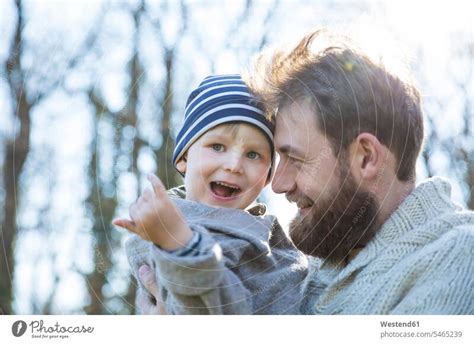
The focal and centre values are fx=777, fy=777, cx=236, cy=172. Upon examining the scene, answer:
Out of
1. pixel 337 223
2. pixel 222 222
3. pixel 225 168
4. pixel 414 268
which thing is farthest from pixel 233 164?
pixel 414 268

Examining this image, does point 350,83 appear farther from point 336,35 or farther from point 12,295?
point 12,295

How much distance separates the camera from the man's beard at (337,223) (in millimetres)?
1345

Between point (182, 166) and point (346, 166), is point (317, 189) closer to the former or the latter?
point (346, 166)

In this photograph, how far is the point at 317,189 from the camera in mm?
→ 1367

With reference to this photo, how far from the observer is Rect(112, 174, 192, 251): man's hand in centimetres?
100

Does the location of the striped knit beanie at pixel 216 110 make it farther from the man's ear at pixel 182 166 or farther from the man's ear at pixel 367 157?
the man's ear at pixel 367 157

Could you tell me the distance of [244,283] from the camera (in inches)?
47.0

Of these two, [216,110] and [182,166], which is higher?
[216,110]

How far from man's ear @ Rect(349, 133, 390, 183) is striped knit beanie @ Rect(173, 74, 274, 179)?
15 centimetres

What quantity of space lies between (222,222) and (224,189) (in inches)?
4.4
